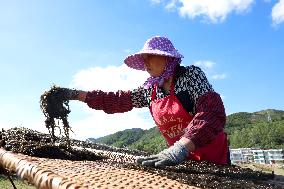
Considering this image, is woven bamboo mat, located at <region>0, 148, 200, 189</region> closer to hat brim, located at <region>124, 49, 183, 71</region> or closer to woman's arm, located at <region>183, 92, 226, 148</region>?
woman's arm, located at <region>183, 92, 226, 148</region>

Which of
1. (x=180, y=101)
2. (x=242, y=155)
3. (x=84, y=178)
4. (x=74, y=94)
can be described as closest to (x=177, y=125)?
(x=180, y=101)

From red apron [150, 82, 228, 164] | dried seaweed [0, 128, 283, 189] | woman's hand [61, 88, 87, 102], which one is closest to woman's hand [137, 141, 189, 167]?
dried seaweed [0, 128, 283, 189]

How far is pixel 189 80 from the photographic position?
9.33ft

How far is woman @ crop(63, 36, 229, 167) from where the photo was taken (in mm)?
2557

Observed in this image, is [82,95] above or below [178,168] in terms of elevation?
above

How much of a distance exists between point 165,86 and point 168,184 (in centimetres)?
142

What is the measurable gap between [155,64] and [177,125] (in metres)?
0.45

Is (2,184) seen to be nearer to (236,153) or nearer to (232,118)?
(236,153)

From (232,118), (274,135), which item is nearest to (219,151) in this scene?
(274,135)

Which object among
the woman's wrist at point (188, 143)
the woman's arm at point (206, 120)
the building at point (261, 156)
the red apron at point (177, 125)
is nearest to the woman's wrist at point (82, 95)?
the red apron at point (177, 125)

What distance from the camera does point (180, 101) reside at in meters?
2.92

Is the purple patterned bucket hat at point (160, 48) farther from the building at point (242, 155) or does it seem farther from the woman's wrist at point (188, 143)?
the building at point (242, 155)

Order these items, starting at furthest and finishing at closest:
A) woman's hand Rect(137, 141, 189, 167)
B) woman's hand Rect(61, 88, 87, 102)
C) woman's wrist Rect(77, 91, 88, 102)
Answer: woman's wrist Rect(77, 91, 88, 102), woman's hand Rect(61, 88, 87, 102), woman's hand Rect(137, 141, 189, 167)

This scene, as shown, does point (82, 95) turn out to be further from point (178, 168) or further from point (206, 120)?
point (178, 168)
